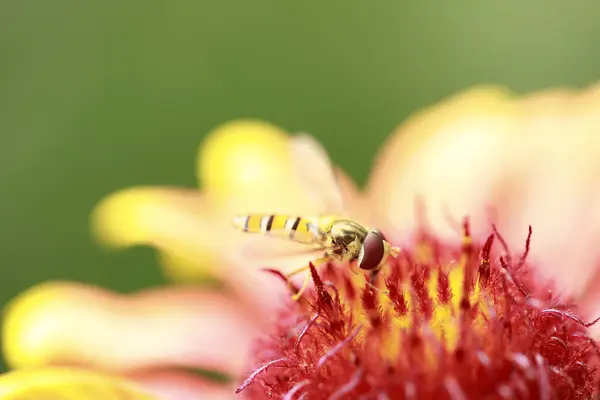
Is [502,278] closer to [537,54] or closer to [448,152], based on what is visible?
[448,152]

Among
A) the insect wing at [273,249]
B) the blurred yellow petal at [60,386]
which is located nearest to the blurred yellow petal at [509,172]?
the insect wing at [273,249]

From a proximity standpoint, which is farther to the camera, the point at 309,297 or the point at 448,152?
the point at 448,152

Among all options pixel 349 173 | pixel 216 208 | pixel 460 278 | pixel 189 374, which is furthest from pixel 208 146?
pixel 460 278

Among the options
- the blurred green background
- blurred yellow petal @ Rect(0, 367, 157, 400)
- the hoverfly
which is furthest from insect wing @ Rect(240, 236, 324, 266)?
the blurred green background

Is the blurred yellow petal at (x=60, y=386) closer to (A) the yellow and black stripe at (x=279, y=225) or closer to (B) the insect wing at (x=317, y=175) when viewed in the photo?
(A) the yellow and black stripe at (x=279, y=225)

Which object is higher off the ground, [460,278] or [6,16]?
[6,16]

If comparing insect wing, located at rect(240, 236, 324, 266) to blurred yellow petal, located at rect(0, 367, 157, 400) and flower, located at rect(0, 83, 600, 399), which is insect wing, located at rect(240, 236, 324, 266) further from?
blurred yellow petal, located at rect(0, 367, 157, 400)

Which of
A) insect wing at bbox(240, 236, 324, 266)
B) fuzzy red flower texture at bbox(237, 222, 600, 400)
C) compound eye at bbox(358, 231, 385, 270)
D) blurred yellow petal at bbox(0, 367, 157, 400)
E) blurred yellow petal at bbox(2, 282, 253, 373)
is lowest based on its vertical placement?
blurred yellow petal at bbox(2, 282, 253, 373)

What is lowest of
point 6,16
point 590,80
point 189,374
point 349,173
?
point 189,374
